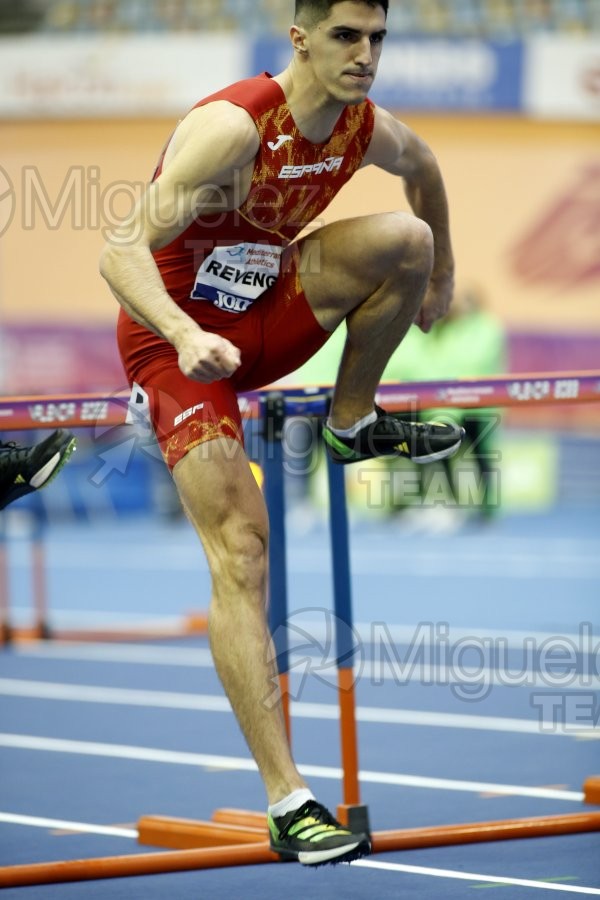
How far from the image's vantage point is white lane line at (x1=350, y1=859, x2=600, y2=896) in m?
4.30

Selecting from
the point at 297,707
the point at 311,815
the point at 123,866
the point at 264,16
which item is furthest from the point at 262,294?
the point at 264,16

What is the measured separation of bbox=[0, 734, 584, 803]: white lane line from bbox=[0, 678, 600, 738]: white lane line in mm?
818

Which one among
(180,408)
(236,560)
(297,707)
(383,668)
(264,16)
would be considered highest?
(264,16)

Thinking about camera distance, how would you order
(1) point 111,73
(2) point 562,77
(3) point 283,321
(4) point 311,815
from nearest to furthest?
(4) point 311,815 < (3) point 283,321 < (2) point 562,77 < (1) point 111,73

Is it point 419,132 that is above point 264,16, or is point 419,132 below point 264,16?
below

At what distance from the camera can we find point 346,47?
3902mm

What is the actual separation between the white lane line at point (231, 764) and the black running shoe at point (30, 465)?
228 centimetres

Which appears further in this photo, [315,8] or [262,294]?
[262,294]

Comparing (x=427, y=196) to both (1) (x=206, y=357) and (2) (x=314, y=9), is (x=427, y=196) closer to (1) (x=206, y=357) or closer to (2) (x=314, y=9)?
(2) (x=314, y=9)

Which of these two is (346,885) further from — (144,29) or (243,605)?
(144,29)

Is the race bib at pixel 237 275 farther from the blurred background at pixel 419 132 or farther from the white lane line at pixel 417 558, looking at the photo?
the blurred background at pixel 419 132

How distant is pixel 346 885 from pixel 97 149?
1632 cm

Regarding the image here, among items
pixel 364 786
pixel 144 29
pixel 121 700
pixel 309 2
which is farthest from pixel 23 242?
pixel 309 2

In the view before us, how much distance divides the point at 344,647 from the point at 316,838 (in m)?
1.39
